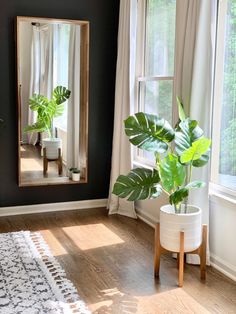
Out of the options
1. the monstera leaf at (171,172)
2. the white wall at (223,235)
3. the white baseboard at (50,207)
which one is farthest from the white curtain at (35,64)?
the white wall at (223,235)

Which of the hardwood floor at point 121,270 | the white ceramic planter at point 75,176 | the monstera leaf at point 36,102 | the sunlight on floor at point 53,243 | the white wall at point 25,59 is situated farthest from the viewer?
the white ceramic planter at point 75,176

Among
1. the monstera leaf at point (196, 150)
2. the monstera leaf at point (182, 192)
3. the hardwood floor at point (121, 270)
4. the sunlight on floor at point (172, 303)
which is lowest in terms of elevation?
the sunlight on floor at point (172, 303)

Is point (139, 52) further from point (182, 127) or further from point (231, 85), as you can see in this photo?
point (182, 127)

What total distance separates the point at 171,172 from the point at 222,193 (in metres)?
0.59

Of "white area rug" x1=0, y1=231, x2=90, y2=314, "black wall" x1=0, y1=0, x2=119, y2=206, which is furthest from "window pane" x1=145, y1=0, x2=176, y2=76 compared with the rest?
"white area rug" x1=0, y1=231, x2=90, y2=314

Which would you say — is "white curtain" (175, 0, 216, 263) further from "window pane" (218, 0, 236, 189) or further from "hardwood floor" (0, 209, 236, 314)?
"hardwood floor" (0, 209, 236, 314)

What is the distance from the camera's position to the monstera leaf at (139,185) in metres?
2.87

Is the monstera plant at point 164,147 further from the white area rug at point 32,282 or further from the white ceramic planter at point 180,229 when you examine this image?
the white area rug at point 32,282

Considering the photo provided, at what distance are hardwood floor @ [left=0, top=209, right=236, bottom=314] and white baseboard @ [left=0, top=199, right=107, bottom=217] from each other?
13 cm

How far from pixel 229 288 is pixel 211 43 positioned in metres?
1.71

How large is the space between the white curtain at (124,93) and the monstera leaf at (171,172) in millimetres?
1617

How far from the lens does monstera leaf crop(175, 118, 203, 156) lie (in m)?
2.77

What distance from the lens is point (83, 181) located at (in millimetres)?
4691

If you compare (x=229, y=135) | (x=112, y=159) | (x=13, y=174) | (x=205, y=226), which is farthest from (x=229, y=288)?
(x=13, y=174)
